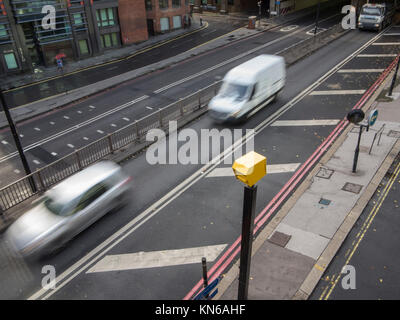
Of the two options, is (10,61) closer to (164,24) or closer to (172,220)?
(164,24)

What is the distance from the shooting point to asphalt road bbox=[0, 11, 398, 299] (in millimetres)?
10148

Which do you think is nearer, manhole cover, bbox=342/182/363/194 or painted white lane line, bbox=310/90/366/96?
manhole cover, bbox=342/182/363/194

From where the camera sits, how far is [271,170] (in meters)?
14.8

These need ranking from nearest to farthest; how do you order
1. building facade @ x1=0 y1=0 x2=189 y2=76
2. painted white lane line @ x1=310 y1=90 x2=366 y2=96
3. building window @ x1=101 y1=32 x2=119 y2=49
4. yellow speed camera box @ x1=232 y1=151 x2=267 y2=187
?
1. yellow speed camera box @ x1=232 y1=151 x2=267 y2=187
2. painted white lane line @ x1=310 y1=90 x2=366 y2=96
3. building facade @ x1=0 y1=0 x2=189 y2=76
4. building window @ x1=101 y1=32 x2=119 y2=49

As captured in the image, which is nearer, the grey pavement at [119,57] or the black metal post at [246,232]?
the black metal post at [246,232]

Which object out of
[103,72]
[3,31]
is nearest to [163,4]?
[103,72]

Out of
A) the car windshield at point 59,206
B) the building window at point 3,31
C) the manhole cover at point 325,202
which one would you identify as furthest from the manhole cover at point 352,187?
the building window at point 3,31

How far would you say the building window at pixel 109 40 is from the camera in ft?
123

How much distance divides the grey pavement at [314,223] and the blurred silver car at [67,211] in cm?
525

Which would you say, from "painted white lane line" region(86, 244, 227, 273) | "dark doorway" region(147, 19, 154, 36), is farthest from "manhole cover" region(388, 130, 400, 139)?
"dark doorway" region(147, 19, 154, 36)

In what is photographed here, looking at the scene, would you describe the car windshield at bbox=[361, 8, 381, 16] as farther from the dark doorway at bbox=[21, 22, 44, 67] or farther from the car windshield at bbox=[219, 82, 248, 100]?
the dark doorway at bbox=[21, 22, 44, 67]

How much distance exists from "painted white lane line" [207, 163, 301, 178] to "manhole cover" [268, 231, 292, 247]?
3.86 metres

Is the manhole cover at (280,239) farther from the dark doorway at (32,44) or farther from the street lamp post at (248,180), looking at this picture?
the dark doorway at (32,44)
